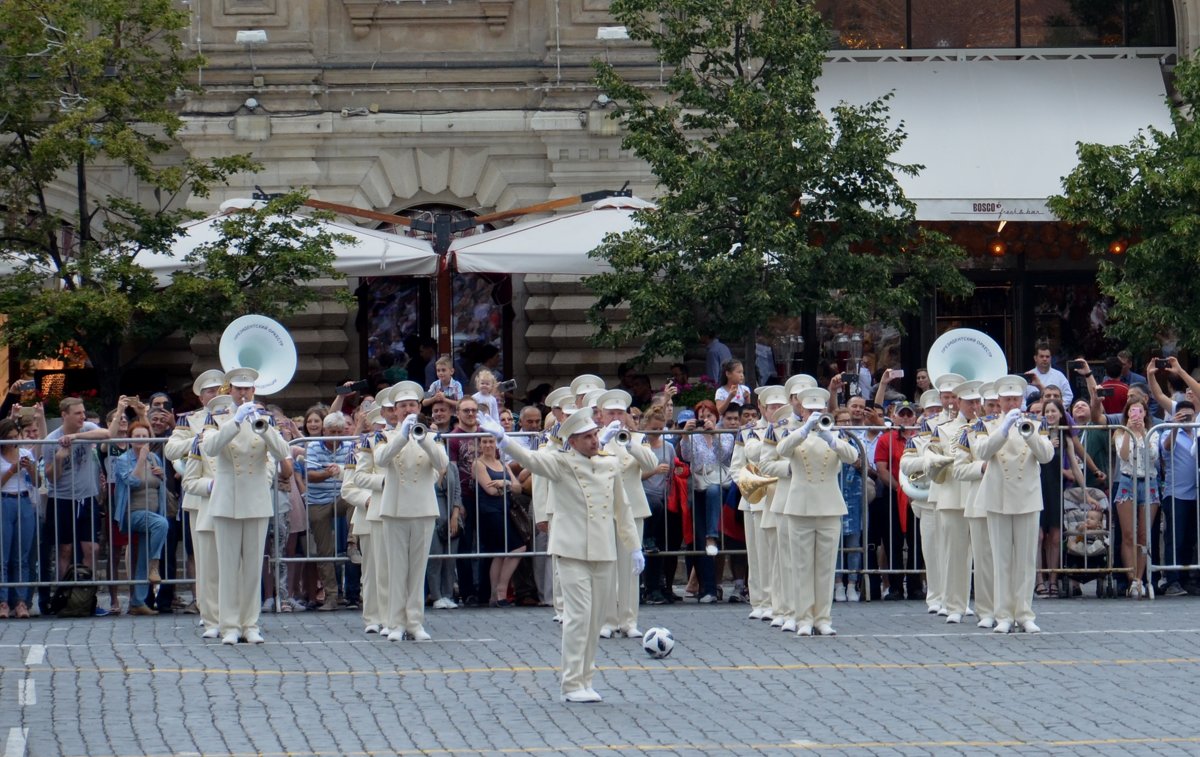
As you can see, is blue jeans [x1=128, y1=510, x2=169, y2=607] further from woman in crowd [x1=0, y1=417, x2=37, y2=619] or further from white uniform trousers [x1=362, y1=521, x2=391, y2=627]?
white uniform trousers [x1=362, y1=521, x2=391, y2=627]

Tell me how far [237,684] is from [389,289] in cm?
1238

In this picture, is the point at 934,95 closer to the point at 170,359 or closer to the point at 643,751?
the point at 170,359

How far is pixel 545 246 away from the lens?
2025 centimetres

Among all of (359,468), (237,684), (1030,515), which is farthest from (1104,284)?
(237,684)

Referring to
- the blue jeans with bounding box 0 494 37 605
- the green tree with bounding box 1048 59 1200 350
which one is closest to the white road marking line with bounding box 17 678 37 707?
the blue jeans with bounding box 0 494 37 605

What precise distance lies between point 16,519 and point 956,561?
23.7 ft

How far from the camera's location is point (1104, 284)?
846 inches

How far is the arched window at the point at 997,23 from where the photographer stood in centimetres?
2622

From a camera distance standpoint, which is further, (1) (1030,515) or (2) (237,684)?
(1) (1030,515)

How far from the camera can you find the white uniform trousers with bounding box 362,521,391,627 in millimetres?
14977

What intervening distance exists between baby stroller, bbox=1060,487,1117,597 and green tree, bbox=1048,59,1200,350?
4409mm

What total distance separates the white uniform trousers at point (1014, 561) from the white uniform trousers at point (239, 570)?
17.2 ft

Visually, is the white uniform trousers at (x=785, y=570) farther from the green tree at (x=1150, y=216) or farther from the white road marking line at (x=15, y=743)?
the green tree at (x=1150, y=216)

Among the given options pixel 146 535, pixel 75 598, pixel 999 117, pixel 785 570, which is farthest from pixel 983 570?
pixel 999 117
